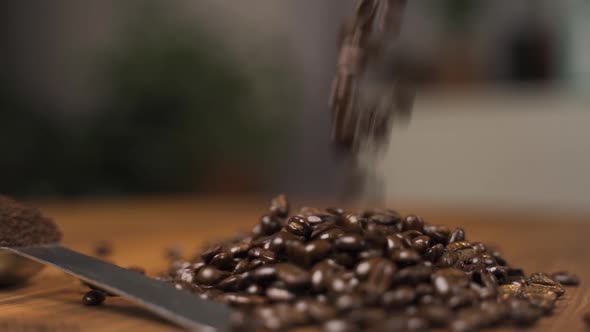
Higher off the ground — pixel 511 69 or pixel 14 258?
pixel 511 69

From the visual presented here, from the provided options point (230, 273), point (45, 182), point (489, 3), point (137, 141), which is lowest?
point (45, 182)

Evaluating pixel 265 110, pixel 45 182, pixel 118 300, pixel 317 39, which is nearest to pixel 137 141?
pixel 45 182

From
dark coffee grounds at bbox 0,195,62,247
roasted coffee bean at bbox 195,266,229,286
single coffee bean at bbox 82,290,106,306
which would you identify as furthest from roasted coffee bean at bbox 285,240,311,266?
dark coffee grounds at bbox 0,195,62,247

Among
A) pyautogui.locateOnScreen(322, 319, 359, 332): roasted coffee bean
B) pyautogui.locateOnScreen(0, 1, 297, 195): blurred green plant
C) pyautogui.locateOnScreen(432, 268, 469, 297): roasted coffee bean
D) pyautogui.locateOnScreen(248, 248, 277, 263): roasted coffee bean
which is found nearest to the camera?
pyautogui.locateOnScreen(322, 319, 359, 332): roasted coffee bean

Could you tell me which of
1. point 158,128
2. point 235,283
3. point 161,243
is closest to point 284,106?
point 158,128

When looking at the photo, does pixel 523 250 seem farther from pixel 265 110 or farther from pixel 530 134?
pixel 265 110

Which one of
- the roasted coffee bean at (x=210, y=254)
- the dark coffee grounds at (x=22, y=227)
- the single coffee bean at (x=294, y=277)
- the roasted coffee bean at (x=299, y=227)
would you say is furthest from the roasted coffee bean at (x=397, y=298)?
the dark coffee grounds at (x=22, y=227)

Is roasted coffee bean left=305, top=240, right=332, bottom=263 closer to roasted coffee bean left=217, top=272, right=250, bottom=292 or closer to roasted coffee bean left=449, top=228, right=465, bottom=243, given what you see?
roasted coffee bean left=217, top=272, right=250, bottom=292
